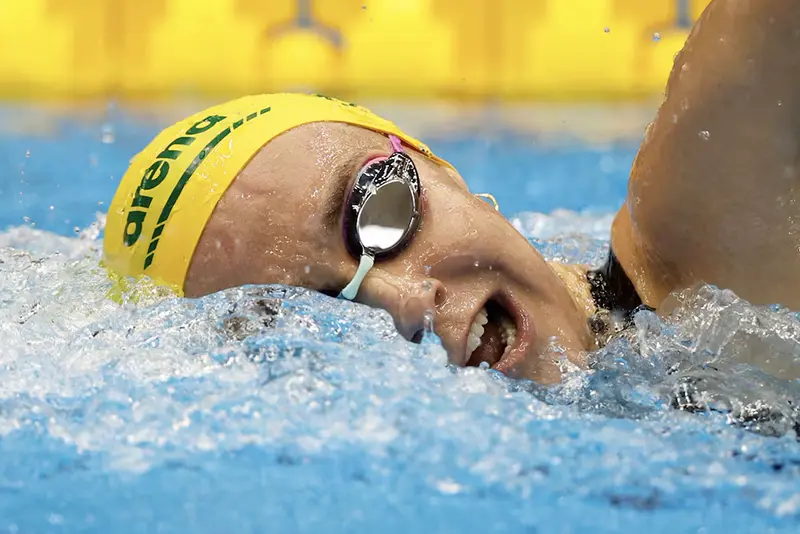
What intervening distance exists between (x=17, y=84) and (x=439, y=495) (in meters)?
3.18

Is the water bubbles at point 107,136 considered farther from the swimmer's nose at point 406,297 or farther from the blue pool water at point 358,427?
the swimmer's nose at point 406,297

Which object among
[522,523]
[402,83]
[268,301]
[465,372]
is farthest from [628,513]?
[402,83]

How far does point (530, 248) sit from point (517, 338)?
0.15m

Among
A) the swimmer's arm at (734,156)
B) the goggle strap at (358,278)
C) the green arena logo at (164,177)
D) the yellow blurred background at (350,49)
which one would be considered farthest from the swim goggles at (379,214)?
the yellow blurred background at (350,49)

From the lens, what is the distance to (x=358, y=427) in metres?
1.20

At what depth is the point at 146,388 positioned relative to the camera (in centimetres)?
130

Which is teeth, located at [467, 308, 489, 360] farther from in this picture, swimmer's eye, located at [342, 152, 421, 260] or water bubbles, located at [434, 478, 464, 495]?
water bubbles, located at [434, 478, 464, 495]

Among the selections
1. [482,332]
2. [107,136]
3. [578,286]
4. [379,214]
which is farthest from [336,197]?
[107,136]

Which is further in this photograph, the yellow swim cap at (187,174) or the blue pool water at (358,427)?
the yellow swim cap at (187,174)

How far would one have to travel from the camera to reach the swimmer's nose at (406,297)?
1343mm

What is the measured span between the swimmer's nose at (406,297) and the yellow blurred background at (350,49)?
2.44m

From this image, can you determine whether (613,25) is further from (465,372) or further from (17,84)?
(465,372)

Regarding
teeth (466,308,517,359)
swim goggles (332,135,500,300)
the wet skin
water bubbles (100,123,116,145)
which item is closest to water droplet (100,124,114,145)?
water bubbles (100,123,116,145)

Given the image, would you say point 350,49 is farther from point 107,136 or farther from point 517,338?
point 517,338
